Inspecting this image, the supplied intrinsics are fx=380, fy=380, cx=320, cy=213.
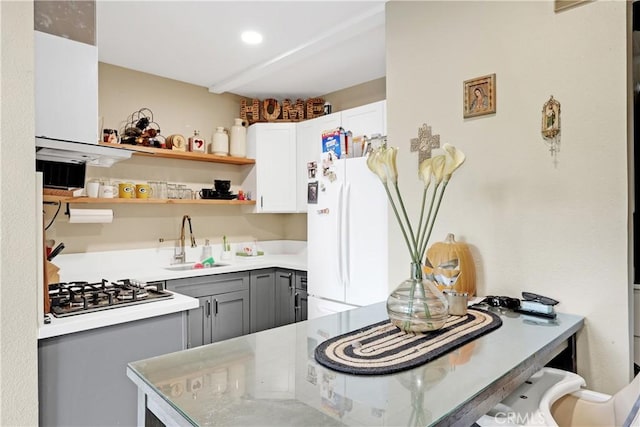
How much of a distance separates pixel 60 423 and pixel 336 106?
11.3 ft

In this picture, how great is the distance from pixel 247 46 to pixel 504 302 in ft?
8.52

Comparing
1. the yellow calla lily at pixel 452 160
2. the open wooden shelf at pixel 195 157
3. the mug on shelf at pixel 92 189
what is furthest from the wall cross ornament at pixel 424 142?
the mug on shelf at pixel 92 189

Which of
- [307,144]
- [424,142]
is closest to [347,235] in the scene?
[424,142]

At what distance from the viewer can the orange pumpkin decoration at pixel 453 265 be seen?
71.4 inches

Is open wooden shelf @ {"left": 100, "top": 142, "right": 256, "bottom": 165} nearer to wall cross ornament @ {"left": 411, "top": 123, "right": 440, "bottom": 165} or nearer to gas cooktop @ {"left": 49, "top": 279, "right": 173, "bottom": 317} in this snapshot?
gas cooktop @ {"left": 49, "top": 279, "right": 173, "bottom": 317}

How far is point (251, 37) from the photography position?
2.87 meters

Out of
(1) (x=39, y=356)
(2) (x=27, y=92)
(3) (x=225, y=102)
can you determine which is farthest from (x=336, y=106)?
(1) (x=39, y=356)

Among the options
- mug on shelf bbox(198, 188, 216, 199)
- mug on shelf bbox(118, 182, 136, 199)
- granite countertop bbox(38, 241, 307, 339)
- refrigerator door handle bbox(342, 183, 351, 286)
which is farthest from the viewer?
mug on shelf bbox(198, 188, 216, 199)

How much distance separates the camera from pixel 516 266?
6.06 ft

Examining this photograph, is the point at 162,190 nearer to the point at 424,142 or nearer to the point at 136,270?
the point at 136,270

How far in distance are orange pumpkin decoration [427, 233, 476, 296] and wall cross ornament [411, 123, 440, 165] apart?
1.67ft

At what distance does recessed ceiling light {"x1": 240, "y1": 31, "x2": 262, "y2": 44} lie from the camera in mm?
2812

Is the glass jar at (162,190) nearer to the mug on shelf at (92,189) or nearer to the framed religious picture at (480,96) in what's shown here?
the mug on shelf at (92,189)

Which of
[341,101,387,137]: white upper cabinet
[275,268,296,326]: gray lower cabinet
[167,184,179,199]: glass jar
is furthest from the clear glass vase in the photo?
[167,184,179,199]: glass jar
